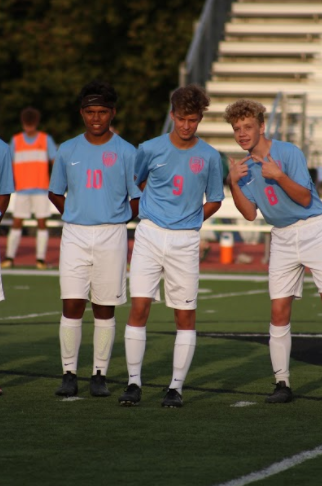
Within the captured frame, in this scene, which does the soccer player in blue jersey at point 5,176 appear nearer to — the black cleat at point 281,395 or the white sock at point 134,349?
the white sock at point 134,349

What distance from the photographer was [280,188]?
8.64 meters

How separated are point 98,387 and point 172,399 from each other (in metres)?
0.62

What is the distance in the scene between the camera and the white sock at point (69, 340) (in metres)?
9.00

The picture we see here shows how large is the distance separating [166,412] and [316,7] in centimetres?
2367

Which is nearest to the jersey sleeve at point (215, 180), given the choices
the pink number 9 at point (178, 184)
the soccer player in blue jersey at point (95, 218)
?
the pink number 9 at point (178, 184)

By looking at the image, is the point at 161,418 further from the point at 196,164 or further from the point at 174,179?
the point at 196,164

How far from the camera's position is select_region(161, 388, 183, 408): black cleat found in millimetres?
8562

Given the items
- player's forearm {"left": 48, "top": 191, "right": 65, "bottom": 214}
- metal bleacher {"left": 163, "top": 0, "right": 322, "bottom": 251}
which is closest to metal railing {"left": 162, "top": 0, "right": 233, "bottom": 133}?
metal bleacher {"left": 163, "top": 0, "right": 322, "bottom": 251}

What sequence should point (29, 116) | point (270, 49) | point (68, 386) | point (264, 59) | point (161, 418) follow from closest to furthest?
point (161, 418) → point (68, 386) → point (29, 116) → point (270, 49) → point (264, 59)

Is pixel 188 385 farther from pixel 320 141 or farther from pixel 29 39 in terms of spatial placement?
pixel 29 39

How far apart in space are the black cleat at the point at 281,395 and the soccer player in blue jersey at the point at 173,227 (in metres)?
0.56

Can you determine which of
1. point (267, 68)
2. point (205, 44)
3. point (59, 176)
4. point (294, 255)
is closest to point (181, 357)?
point (294, 255)

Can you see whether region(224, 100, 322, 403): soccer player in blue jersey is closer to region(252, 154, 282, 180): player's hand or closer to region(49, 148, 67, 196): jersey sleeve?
region(252, 154, 282, 180): player's hand

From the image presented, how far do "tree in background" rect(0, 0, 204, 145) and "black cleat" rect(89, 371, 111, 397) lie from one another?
26.6m
